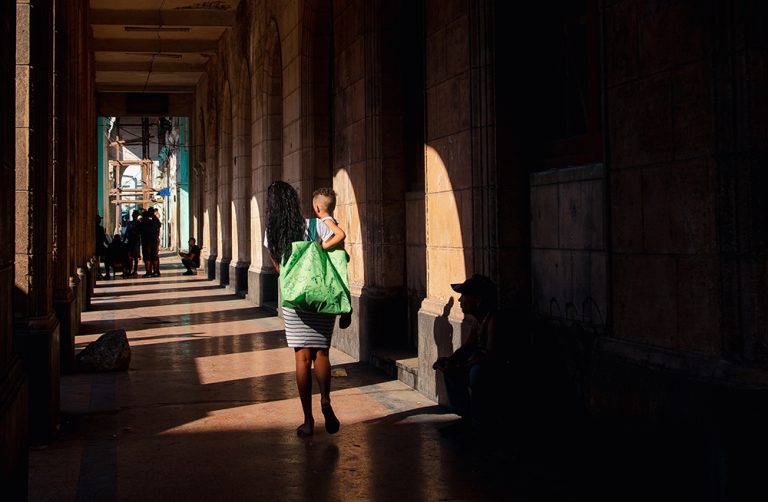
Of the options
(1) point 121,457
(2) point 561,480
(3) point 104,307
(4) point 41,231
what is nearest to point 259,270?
(3) point 104,307

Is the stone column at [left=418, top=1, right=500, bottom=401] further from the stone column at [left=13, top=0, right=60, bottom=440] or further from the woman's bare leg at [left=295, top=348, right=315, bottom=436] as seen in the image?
the stone column at [left=13, top=0, right=60, bottom=440]

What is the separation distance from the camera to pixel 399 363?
339 inches

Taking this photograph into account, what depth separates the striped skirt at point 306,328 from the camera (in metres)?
6.22

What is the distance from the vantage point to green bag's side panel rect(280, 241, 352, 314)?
239 inches

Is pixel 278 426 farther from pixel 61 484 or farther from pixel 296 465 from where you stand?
pixel 61 484

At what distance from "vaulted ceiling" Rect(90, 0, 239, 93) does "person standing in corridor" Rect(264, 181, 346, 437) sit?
1494 cm

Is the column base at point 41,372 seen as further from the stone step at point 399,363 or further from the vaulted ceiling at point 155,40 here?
the vaulted ceiling at point 155,40

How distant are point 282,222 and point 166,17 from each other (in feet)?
53.3

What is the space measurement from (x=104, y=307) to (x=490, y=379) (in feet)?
40.7

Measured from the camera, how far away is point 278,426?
Answer: 6672mm

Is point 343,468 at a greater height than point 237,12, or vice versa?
point 237,12

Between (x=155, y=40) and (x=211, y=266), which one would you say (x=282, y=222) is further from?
(x=211, y=266)

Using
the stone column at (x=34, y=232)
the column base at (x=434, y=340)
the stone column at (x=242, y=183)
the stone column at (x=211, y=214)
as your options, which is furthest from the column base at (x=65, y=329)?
the stone column at (x=211, y=214)

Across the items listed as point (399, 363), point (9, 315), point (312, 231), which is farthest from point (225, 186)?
point (9, 315)
